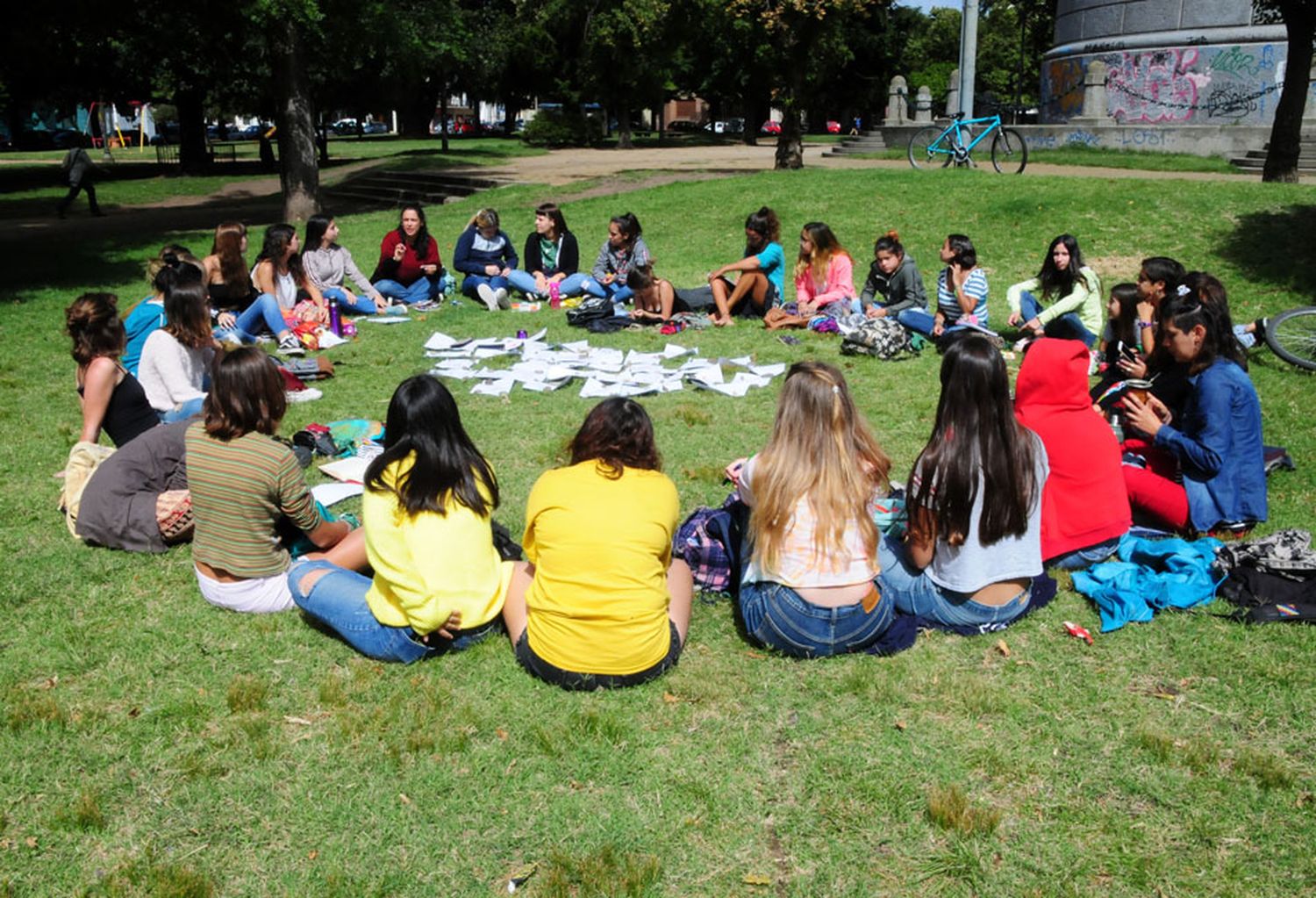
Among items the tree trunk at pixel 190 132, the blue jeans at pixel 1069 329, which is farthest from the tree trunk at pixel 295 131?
the blue jeans at pixel 1069 329

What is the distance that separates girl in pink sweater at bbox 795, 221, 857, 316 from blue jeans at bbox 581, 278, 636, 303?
Answer: 1865 millimetres

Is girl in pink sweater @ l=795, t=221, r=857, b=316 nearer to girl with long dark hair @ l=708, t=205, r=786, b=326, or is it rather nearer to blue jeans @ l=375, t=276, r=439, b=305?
girl with long dark hair @ l=708, t=205, r=786, b=326

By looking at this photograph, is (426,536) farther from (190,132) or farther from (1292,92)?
(190,132)

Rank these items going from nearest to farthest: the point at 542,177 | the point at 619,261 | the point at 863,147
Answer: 1. the point at 619,261
2. the point at 542,177
3. the point at 863,147

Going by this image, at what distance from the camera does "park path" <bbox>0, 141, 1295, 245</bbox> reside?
66.8 ft

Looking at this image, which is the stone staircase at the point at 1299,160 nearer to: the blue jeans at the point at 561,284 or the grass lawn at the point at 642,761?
the blue jeans at the point at 561,284

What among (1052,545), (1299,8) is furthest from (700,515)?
(1299,8)

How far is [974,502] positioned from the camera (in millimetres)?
4316

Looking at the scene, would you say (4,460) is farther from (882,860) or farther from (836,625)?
(882,860)

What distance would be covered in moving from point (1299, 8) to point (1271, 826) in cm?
1545

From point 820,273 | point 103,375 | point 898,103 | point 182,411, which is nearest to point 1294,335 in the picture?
point 820,273

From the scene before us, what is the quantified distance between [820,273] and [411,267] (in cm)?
489

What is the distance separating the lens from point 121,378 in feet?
20.1

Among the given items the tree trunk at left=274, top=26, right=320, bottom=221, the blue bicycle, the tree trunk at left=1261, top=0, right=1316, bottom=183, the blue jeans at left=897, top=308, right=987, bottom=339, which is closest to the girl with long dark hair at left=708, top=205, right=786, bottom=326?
the blue jeans at left=897, top=308, right=987, bottom=339
